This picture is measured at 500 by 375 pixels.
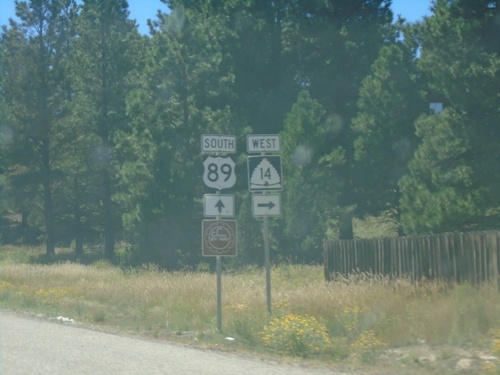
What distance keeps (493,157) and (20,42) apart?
3773 cm

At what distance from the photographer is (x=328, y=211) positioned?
35.3m

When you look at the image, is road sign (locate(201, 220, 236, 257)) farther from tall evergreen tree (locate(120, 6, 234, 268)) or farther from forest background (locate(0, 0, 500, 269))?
tall evergreen tree (locate(120, 6, 234, 268))

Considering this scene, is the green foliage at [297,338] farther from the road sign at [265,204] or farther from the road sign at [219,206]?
the road sign at [219,206]

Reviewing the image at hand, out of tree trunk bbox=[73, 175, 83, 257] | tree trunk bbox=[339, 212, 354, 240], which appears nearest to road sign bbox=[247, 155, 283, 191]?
→ tree trunk bbox=[339, 212, 354, 240]

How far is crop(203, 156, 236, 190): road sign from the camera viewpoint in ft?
51.9

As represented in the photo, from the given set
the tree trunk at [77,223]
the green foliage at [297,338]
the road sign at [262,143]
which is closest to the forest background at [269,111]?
the tree trunk at [77,223]

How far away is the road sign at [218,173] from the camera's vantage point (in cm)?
1582

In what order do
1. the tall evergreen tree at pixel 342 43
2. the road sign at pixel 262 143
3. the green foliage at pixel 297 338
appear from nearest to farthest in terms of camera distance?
the green foliage at pixel 297 338 < the road sign at pixel 262 143 < the tall evergreen tree at pixel 342 43

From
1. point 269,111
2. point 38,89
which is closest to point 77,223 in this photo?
point 38,89

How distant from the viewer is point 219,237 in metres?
16.0

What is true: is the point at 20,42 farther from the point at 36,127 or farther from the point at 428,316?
the point at 428,316

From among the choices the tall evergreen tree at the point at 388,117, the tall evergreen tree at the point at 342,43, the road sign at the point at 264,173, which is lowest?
the road sign at the point at 264,173

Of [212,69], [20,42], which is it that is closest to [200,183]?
[212,69]

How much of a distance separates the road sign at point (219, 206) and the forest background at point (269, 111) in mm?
11951
